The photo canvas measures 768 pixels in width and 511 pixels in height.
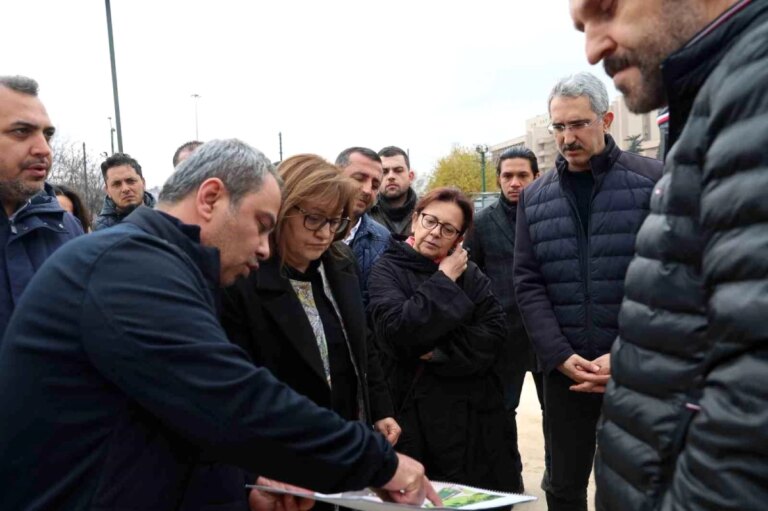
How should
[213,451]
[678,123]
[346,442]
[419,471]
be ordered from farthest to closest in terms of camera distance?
[419,471], [346,442], [213,451], [678,123]

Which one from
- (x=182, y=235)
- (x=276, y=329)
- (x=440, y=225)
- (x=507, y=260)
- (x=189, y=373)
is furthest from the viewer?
(x=507, y=260)

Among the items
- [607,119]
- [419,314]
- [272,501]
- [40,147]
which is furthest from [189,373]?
[607,119]

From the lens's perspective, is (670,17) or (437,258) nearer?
(670,17)

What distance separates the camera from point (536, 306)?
349cm

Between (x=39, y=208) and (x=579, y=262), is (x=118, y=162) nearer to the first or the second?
(x=39, y=208)

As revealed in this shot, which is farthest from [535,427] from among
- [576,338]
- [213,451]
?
[213,451]

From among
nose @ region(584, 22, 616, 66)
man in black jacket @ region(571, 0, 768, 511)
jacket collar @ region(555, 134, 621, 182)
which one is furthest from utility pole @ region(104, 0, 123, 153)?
man in black jacket @ region(571, 0, 768, 511)

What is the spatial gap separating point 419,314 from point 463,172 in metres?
52.3

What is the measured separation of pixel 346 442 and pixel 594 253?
1961 mm

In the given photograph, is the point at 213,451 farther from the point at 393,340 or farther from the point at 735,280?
the point at 393,340

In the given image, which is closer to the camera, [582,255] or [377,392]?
[377,392]

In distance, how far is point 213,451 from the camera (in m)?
1.58

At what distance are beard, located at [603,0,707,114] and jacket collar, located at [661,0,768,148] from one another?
0.12ft

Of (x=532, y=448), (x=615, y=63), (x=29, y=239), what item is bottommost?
(x=532, y=448)
